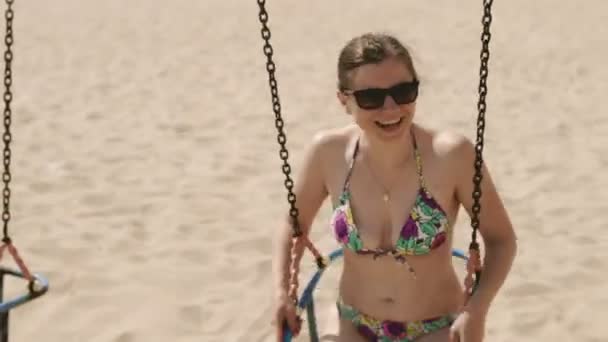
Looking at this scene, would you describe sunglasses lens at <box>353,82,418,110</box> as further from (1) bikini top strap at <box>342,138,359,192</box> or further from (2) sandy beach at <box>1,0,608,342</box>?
(2) sandy beach at <box>1,0,608,342</box>

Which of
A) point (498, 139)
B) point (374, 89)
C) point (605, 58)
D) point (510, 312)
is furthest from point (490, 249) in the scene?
point (605, 58)

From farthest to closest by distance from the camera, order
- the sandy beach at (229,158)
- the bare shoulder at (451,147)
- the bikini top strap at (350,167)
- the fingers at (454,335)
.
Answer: the sandy beach at (229,158), the bikini top strap at (350,167), the bare shoulder at (451,147), the fingers at (454,335)

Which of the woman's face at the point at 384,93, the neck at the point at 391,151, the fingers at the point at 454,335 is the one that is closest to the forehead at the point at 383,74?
the woman's face at the point at 384,93

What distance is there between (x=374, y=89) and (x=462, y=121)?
14.8 ft

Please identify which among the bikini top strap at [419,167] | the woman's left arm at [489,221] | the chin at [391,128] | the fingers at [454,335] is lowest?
the fingers at [454,335]

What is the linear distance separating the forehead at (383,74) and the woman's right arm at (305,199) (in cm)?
34

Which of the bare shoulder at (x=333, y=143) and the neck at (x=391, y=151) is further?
the bare shoulder at (x=333, y=143)

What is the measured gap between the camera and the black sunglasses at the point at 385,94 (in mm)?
2111

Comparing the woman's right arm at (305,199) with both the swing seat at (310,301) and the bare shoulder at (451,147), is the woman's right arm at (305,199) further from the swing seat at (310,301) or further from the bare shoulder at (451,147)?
the bare shoulder at (451,147)

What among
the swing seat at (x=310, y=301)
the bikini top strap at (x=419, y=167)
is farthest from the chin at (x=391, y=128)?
the swing seat at (x=310, y=301)

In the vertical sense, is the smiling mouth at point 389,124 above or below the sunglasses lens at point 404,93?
below

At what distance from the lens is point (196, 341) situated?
11.3 ft

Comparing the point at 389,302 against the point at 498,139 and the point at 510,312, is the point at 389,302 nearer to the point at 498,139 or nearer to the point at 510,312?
the point at 510,312

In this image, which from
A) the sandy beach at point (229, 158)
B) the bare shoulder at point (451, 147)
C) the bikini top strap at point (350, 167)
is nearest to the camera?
the bare shoulder at point (451, 147)
